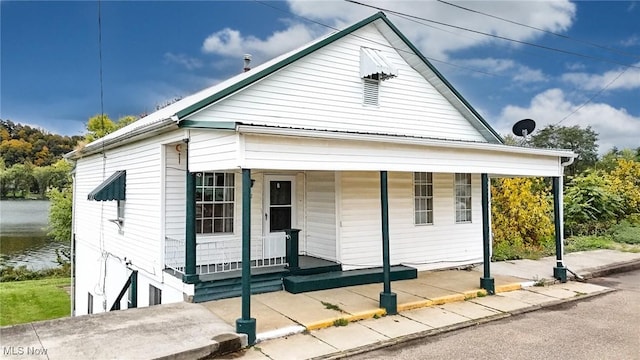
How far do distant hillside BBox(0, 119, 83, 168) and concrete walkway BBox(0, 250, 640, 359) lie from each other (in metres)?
28.5

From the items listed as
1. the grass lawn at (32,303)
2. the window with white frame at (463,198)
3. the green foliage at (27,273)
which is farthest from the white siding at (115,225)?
the green foliage at (27,273)

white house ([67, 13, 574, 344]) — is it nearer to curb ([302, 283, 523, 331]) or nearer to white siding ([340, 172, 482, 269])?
white siding ([340, 172, 482, 269])

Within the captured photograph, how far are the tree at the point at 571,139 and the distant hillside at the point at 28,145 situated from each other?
41779mm

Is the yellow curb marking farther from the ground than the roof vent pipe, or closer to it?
closer to it

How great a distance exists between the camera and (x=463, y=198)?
1161 centimetres

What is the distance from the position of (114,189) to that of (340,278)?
221 inches

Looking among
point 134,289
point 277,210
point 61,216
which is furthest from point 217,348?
point 61,216

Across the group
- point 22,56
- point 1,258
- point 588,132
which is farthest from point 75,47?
point 588,132

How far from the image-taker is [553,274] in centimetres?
1027

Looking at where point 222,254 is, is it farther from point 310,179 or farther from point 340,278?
point 310,179

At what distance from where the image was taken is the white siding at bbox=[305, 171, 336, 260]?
9.66 meters

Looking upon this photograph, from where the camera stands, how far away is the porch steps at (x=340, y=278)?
26.9 feet

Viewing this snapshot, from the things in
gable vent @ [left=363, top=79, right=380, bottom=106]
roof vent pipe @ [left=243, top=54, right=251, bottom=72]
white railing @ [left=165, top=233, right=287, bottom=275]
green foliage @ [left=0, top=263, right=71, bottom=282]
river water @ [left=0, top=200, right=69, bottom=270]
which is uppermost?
roof vent pipe @ [left=243, top=54, right=251, bottom=72]

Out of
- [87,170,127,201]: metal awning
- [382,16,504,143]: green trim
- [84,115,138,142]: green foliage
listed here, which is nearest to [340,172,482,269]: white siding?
[382,16,504,143]: green trim
